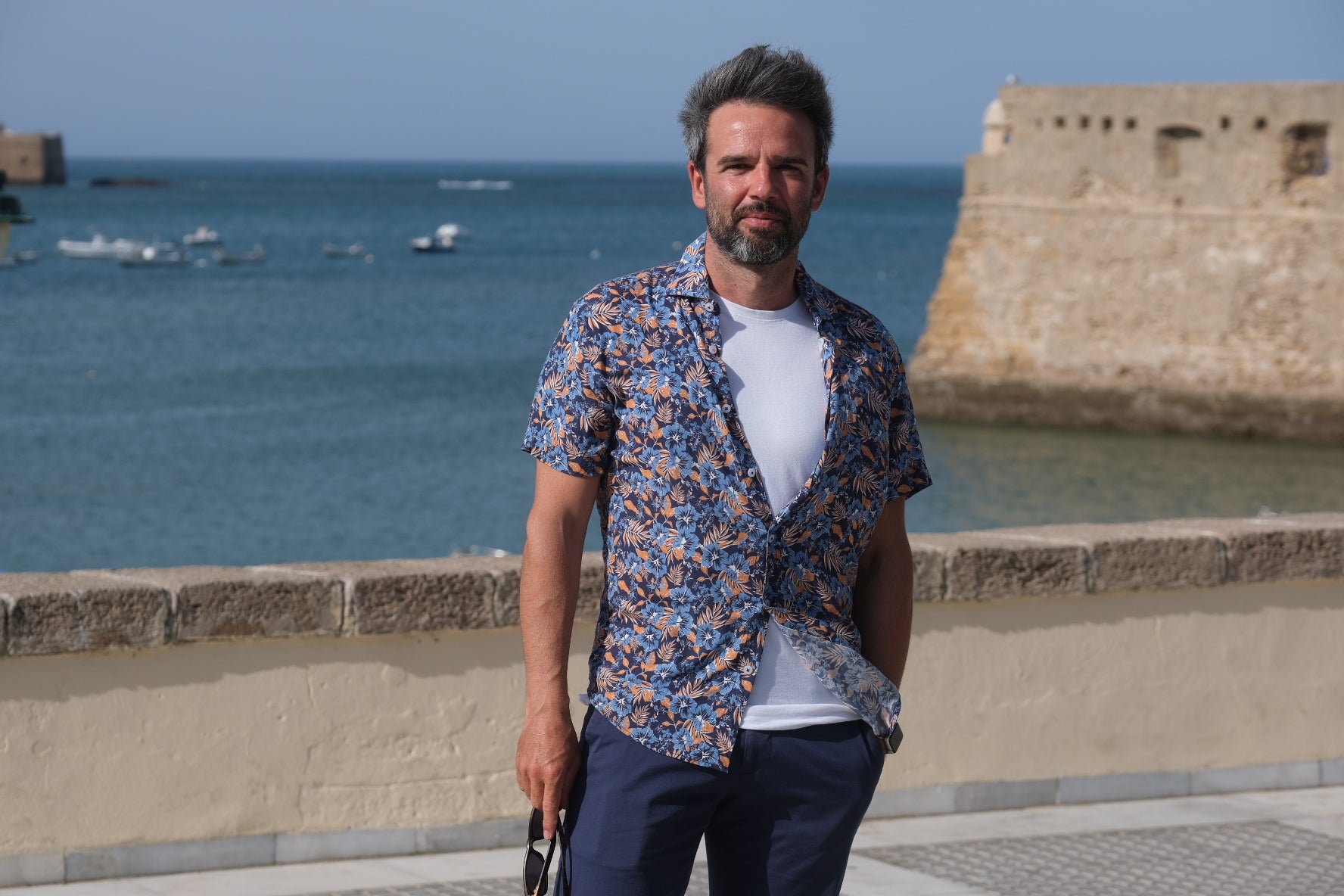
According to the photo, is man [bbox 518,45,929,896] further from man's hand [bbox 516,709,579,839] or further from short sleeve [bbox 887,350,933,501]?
short sleeve [bbox 887,350,933,501]

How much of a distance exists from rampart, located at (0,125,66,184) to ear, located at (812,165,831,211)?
131 m

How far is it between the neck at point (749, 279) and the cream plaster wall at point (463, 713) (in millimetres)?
1918

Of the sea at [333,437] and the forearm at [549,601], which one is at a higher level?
the forearm at [549,601]

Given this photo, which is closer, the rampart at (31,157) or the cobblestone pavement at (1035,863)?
the cobblestone pavement at (1035,863)

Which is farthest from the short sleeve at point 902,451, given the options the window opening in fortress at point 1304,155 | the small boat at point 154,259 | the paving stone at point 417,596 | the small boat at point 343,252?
the small boat at point 343,252

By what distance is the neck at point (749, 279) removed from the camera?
2.66 m

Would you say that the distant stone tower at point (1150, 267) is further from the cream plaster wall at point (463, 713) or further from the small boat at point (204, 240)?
the small boat at point (204, 240)

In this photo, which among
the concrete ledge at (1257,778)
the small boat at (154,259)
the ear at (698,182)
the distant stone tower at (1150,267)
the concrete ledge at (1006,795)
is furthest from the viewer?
the small boat at (154,259)

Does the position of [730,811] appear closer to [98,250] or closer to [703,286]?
[703,286]

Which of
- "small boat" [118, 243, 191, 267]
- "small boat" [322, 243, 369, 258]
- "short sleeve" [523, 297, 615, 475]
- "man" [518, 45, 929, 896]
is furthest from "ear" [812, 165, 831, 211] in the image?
"small boat" [322, 243, 369, 258]

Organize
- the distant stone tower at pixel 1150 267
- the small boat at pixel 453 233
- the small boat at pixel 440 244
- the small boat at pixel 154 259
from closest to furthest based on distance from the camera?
the distant stone tower at pixel 1150 267 < the small boat at pixel 154 259 < the small boat at pixel 440 244 < the small boat at pixel 453 233

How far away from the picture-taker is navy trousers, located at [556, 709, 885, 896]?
2.56 meters

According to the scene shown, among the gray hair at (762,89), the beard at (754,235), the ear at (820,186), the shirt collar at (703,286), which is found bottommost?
the shirt collar at (703,286)

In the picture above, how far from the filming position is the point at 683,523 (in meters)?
2.57
